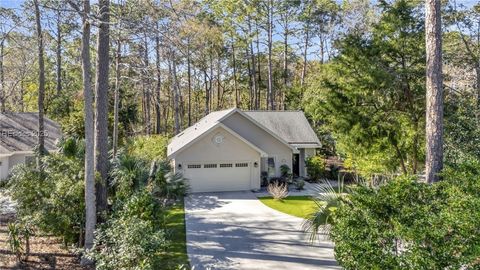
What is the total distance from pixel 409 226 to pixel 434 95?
5.71 metres

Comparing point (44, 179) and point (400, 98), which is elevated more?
point (400, 98)

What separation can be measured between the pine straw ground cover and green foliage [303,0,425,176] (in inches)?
470

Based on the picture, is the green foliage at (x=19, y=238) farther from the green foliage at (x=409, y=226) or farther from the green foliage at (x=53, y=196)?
the green foliage at (x=409, y=226)

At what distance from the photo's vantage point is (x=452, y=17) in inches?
667

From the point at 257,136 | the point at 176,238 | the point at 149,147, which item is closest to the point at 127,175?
the point at 176,238

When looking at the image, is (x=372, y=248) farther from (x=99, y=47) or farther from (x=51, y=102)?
(x=51, y=102)

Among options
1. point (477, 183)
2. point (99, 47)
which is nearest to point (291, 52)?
point (99, 47)

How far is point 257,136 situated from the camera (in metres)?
22.3

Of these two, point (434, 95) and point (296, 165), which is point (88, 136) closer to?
point (434, 95)

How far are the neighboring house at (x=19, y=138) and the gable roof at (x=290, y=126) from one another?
13.2 metres

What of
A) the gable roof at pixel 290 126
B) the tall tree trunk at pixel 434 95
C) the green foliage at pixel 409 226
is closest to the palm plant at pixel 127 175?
the green foliage at pixel 409 226

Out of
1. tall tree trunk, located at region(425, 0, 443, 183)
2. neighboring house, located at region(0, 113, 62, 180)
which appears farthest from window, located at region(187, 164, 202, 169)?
tall tree trunk, located at region(425, 0, 443, 183)

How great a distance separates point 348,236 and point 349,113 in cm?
1054

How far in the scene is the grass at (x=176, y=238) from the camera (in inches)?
408
